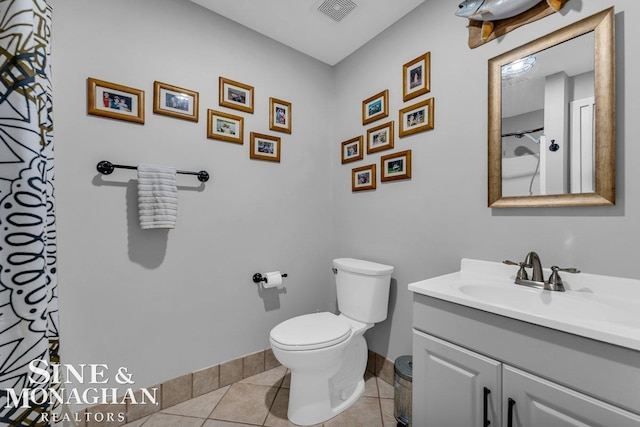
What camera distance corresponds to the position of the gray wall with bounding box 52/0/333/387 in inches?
53.2

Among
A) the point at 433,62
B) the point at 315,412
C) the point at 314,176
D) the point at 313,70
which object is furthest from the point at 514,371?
the point at 313,70

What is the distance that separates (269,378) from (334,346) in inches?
29.1

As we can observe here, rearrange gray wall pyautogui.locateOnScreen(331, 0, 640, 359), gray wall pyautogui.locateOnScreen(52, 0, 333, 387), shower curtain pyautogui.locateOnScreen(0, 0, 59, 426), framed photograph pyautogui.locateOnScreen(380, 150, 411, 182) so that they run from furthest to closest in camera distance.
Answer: framed photograph pyautogui.locateOnScreen(380, 150, 411, 182) < gray wall pyautogui.locateOnScreen(52, 0, 333, 387) < gray wall pyautogui.locateOnScreen(331, 0, 640, 359) < shower curtain pyautogui.locateOnScreen(0, 0, 59, 426)

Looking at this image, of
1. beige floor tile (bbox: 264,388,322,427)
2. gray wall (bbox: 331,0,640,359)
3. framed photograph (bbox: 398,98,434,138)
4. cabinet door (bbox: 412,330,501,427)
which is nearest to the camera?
cabinet door (bbox: 412,330,501,427)

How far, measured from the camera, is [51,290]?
965 mm

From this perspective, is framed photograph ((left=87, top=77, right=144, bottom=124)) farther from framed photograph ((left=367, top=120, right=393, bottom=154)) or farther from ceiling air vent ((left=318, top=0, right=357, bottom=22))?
framed photograph ((left=367, top=120, right=393, bottom=154))

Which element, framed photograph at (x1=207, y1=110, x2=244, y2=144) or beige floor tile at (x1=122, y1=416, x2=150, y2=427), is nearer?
beige floor tile at (x1=122, y1=416, x2=150, y2=427)

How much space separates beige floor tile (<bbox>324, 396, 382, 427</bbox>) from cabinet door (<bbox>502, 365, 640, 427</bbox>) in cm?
82

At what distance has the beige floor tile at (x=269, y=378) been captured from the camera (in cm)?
182

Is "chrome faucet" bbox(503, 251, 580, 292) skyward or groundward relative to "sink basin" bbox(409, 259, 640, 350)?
skyward

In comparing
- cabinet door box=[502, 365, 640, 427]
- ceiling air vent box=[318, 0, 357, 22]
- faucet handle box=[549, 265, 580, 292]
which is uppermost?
ceiling air vent box=[318, 0, 357, 22]

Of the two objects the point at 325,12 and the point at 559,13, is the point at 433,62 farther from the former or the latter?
the point at 325,12

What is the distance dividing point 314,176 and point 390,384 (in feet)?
5.13

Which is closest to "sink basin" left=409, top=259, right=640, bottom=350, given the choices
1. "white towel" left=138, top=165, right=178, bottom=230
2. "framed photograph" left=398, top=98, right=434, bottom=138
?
"framed photograph" left=398, top=98, right=434, bottom=138
